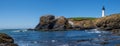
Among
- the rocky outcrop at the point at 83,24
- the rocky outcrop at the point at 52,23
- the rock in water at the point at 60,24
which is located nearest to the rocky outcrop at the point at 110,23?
the rocky outcrop at the point at 83,24

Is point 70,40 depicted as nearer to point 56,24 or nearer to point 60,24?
point 60,24

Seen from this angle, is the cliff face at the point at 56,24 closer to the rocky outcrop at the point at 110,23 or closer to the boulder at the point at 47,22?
the boulder at the point at 47,22

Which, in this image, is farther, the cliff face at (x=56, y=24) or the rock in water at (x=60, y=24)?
the cliff face at (x=56, y=24)

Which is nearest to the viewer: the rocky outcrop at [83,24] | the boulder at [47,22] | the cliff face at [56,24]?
the cliff face at [56,24]

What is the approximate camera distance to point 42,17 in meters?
132

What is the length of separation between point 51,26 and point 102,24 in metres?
26.5

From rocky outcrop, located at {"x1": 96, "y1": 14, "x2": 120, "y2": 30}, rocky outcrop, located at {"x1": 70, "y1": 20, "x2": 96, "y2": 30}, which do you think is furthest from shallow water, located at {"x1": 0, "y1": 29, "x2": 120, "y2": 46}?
rocky outcrop, located at {"x1": 70, "y1": 20, "x2": 96, "y2": 30}

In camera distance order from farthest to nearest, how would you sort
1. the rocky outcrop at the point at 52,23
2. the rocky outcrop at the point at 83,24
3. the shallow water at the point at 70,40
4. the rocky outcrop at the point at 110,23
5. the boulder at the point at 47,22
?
the rocky outcrop at the point at 83,24
the boulder at the point at 47,22
the rocky outcrop at the point at 52,23
the rocky outcrop at the point at 110,23
the shallow water at the point at 70,40

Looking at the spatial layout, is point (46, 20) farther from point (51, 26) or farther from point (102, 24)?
point (102, 24)

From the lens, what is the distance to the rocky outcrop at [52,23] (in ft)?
413

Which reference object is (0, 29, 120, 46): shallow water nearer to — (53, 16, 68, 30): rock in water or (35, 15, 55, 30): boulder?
(53, 16, 68, 30): rock in water

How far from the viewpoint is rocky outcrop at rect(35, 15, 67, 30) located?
12594cm

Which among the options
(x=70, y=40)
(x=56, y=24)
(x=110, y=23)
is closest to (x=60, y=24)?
(x=56, y=24)

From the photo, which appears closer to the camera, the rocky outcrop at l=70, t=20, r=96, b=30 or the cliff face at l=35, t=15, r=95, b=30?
the cliff face at l=35, t=15, r=95, b=30
